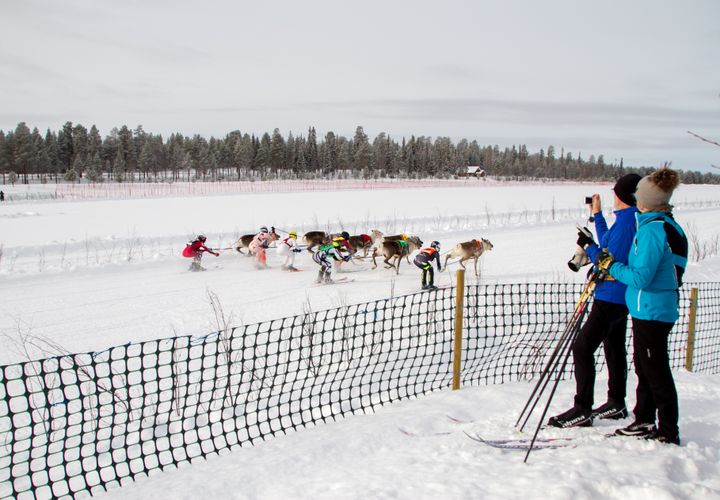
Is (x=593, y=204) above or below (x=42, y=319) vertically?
above

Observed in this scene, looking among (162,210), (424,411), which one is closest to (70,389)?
(424,411)

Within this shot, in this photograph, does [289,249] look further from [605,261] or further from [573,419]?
[605,261]

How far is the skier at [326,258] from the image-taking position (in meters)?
11.6

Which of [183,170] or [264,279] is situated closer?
[264,279]

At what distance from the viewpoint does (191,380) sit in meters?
6.77

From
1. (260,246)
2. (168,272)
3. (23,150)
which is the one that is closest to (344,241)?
Result: (260,246)

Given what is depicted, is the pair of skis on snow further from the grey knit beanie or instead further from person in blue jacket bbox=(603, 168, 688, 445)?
the grey knit beanie

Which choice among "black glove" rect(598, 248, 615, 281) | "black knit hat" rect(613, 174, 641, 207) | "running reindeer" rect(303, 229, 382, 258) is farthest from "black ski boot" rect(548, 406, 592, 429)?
"running reindeer" rect(303, 229, 382, 258)

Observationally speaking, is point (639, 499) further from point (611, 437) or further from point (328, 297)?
point (328, 297)

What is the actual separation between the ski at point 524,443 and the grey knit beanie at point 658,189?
6.22 feet

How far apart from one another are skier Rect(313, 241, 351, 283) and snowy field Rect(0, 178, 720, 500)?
40 centimetres

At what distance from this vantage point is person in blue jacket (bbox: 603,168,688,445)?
3.80 m

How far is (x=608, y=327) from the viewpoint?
4422 mm

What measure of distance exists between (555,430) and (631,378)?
2531 mm
